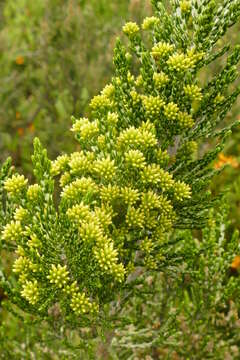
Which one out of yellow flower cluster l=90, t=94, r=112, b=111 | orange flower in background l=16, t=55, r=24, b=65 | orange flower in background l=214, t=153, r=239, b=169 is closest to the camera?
yellow flower cluster l=90, t=94, r=112, b=111

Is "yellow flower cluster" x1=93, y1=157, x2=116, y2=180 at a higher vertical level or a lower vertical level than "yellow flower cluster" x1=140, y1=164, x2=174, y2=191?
higher

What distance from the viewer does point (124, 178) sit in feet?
8.43

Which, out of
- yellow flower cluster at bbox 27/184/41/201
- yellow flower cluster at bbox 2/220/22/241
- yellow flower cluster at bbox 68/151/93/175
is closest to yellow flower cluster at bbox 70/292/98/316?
yellow flower cluster at bbox 2/220/22/241

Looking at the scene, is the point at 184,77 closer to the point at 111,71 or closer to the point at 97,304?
the point at 97,304

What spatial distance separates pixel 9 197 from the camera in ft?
8.61

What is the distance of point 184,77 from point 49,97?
520 cm

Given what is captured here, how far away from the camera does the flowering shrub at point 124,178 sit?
2.39 m

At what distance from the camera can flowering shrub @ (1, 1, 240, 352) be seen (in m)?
2.39

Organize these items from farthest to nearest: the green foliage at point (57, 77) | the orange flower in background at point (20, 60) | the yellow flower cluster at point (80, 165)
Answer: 1. the orange flower in background at point (20, 60)
2. the green foliage at point (57, 77)
3. the yellow flower cluster at point (80, 165)

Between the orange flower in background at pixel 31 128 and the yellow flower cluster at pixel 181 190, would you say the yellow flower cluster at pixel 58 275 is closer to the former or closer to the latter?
the yellow flower cluster at pixel 181 190

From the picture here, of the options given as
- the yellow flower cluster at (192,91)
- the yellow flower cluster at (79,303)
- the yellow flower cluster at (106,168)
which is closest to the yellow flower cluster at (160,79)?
the yellow flower cluster at (192,91)

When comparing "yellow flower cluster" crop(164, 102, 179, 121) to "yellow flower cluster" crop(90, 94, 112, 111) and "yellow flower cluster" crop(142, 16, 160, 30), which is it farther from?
"yellow flower cluster" crop(142, 16, 160, 30)

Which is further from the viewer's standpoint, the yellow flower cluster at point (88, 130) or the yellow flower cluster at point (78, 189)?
the yellow flower cluster at point (88, 130)

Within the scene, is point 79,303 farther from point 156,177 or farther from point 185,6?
point 185,6
